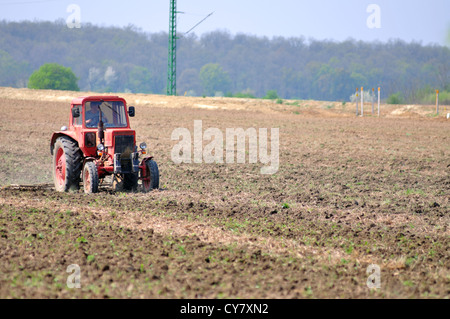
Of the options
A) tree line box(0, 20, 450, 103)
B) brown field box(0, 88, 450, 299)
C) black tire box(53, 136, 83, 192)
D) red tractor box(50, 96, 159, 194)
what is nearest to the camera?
brown field box(0, 88, 450, 299)

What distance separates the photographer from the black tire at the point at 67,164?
12.1 metres

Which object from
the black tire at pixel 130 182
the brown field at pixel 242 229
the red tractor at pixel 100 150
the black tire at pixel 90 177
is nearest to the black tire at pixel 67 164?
the red tractor at pixel 100 150

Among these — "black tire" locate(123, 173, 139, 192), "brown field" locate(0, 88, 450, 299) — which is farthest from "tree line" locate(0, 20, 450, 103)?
"black tire" locate(123, 173, 139, 192)

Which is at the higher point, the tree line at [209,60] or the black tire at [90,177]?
the tree line at [209,60]

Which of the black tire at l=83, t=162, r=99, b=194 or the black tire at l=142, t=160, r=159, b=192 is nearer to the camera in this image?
the black tire at l=83, t=162, r=99, b=194

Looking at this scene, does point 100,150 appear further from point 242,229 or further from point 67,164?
point 242,229

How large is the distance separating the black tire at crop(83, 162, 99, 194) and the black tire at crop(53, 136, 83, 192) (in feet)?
0.96

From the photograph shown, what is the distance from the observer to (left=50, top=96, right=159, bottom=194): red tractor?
1183 centimetres

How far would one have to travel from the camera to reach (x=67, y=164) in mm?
12062

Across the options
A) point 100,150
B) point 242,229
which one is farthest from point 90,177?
point 242,229

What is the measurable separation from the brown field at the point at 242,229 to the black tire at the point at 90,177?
251 mm

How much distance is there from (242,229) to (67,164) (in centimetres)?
461

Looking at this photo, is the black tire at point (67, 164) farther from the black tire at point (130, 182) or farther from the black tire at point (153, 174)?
the black tire at point (153, 174)

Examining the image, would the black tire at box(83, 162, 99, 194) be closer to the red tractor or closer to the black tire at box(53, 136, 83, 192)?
the red tractor
